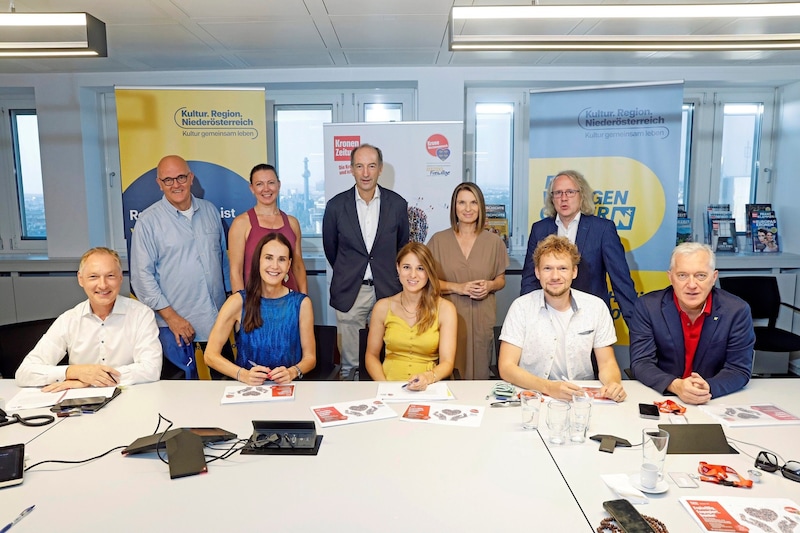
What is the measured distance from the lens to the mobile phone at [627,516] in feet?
4.45

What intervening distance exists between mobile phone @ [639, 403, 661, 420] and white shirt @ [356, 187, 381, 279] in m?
2.11

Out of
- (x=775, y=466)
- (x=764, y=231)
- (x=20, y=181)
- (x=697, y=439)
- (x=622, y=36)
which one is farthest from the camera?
(x=20, y=181)

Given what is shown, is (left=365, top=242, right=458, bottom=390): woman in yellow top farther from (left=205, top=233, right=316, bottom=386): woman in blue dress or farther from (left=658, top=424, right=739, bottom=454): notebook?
(left=658, top=424, right=739, bottom=454): notebook

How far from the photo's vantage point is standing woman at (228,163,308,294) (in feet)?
11.7

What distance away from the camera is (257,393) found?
2311 mm

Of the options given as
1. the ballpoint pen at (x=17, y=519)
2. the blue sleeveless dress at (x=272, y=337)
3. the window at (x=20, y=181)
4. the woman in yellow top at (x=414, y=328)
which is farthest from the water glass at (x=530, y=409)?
the window at (x=20, y=181)

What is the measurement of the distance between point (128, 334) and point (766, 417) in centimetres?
270

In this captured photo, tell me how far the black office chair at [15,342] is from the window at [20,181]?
9.94 feet

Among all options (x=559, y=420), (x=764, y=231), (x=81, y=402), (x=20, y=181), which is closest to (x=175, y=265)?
(x=81, y=402)

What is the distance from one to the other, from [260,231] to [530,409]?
2.27m

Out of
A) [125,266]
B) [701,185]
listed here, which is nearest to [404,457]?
[125,266]

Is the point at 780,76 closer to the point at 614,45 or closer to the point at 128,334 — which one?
the point at 614,45

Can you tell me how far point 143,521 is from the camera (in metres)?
1.42

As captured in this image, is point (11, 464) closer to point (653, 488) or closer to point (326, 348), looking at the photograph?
point (326, 348)
